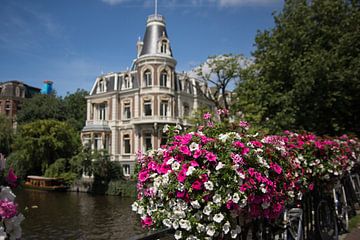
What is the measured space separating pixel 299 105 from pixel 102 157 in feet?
64.3

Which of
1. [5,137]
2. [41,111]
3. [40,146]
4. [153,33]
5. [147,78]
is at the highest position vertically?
[153,33]

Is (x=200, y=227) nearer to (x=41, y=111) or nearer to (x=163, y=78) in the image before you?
(x=163, y=78)

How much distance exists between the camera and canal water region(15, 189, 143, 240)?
14258 millimetres

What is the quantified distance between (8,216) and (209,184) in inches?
65.8

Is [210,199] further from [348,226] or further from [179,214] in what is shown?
[348,226]

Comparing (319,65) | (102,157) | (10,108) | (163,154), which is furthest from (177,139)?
(10,108)

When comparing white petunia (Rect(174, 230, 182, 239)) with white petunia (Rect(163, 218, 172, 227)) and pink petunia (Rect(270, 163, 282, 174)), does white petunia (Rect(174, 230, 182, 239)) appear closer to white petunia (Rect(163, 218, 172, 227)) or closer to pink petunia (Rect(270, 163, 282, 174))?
white petunia (Rect(163, 218, 172, 227))

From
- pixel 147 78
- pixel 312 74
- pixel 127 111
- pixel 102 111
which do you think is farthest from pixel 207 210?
pixel 102 111

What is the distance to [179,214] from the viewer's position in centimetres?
293

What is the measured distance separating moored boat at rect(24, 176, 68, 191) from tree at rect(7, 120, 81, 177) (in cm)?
150

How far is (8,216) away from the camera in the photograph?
1821mm

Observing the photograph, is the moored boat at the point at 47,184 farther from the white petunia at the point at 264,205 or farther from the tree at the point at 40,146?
the white petunia at the point at 264,205

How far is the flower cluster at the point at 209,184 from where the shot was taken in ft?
9.66

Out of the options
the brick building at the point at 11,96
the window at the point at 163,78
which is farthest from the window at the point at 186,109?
the brick building at the point at 11,96
